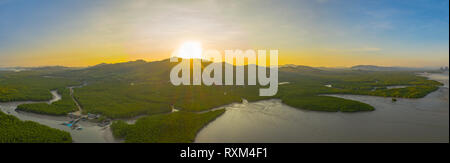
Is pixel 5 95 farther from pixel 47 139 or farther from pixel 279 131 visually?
pixel 279 131

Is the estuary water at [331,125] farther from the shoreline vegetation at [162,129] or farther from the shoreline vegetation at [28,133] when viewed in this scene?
the shoreline vegetation at [28,133]

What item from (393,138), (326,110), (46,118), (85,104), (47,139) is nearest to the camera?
(47,139)

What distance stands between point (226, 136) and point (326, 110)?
15.0m

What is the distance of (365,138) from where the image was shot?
55.8 ft

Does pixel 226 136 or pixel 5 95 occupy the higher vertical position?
pixel 5 95

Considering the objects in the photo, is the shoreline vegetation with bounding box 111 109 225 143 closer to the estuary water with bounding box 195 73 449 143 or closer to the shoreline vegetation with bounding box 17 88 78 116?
the estuary water with bounding box 195 73 449 143

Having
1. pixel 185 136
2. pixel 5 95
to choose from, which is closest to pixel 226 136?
pixel 185 136

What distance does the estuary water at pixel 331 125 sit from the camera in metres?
17.0

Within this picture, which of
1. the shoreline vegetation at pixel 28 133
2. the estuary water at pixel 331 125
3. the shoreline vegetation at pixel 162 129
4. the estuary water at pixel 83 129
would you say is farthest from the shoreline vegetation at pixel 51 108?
the estuary water at pixel 331 125

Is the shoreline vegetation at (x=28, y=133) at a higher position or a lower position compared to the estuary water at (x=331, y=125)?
higher

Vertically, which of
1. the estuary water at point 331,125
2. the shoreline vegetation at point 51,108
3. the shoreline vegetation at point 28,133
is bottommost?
the estuary water at point 331,125

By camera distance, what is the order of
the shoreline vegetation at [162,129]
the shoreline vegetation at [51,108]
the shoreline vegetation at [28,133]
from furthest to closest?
the shoreline vegetation at [51,108] → the shoreline vegetation at [162,129] → the shoreline vegetation at [28,133]

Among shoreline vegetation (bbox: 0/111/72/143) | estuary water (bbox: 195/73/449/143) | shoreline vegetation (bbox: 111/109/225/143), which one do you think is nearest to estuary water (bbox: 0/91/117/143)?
shoreline vegetation (bbox: 111/109/225/143)

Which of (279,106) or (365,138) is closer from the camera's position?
(365,138)
